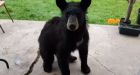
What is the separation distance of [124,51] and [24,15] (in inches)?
97.3

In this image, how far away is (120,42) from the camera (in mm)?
3803

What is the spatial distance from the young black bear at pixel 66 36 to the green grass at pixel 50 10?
2066mm

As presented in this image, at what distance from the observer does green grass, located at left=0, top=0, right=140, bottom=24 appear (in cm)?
520

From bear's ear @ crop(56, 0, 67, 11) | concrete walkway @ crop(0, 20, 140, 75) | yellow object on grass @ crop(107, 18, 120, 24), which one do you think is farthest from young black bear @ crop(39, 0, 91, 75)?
yellow object on grass @ crop(107, 18, 120, 24)

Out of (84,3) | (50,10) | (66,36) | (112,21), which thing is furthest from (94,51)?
(50,10)

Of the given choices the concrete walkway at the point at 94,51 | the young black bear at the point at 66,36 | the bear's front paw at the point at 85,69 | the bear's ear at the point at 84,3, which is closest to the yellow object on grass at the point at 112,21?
the concrete walkway at the point at 94,51

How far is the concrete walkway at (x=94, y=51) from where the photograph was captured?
3.17 meters

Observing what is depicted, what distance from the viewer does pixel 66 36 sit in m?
2.69

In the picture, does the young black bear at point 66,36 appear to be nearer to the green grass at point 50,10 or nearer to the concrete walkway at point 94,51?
the concrete walkway at point 94,51

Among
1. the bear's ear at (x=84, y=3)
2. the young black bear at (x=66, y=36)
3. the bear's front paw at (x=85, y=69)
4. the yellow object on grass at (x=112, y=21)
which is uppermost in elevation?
the bear's ear at (x=84, y=3)

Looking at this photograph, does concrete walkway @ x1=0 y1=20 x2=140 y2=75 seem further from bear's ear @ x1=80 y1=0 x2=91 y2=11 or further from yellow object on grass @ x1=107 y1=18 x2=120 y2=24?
bear's ear @ x1=80 y1=0 x2=91 y2=11

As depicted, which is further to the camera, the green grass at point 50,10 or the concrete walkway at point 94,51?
the green grass at point 50,10

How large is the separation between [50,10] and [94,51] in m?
2.32

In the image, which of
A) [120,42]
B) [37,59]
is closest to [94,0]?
[120,42]
